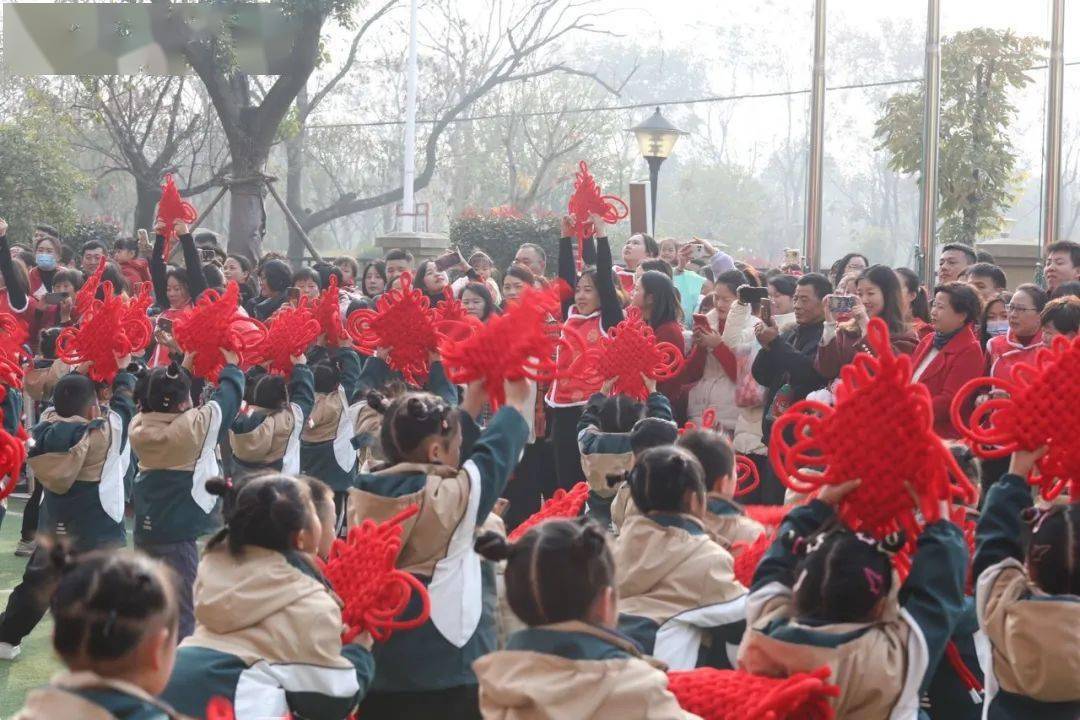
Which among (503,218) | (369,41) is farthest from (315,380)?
(369,41)

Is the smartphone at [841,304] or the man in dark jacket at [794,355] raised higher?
the smartphone at [841,304]

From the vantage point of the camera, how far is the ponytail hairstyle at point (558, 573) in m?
2.56

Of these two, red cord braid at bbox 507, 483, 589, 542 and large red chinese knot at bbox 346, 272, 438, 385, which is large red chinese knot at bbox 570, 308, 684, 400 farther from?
red cord braid at bbox 507, 483, 589, 542

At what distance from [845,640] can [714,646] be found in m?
1.08

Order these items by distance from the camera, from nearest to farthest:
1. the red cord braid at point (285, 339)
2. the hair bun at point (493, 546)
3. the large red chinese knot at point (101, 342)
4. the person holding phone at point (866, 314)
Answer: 1. the hair bun at point (493, 546)
2. the large red chinese knot at point (101, 342)
3. the person holding phone at point (866, 314)
4. the red cord braid at point (285, 339)

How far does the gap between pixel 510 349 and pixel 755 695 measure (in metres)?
1.19

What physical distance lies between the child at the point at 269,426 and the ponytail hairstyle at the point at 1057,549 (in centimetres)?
415

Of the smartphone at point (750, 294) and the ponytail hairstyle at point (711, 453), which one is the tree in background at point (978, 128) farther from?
the ponytail hairstyle at point (711, 453)

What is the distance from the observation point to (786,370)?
246 inches

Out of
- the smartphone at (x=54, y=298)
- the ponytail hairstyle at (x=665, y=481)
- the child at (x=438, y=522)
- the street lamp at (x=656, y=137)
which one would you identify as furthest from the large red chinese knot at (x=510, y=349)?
the street lamp at (x=656, y=137)

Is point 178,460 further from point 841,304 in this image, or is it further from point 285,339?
point 841,304

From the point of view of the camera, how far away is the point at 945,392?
5438 millimetres

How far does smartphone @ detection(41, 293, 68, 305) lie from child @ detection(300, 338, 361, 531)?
2.83 m

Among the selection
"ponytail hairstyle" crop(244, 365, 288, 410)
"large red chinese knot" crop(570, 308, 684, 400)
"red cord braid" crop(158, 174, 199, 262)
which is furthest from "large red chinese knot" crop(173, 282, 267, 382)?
"red cord braid" crop(158, 174, 199, 262)
